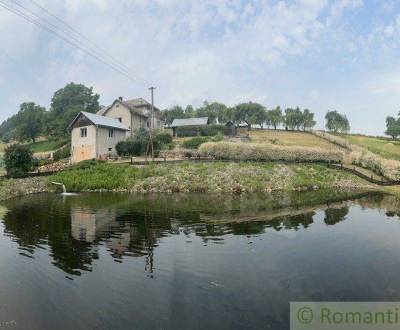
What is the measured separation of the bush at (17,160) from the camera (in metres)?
42.0

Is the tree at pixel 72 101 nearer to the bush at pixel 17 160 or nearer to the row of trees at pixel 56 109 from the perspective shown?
the row of trees at pixel 56 109

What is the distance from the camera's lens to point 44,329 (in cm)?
886

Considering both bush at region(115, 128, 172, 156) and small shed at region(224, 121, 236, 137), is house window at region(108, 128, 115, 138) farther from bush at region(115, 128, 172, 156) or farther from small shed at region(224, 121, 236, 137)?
small shed at region(224, 121, 236, 137)

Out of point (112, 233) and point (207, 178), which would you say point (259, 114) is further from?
point (112, 233)

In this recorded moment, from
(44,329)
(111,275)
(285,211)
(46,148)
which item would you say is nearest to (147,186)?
(285,211)

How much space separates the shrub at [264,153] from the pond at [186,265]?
79.1ft

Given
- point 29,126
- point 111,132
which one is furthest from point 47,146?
point 111,132

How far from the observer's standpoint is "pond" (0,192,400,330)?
31.9 ft

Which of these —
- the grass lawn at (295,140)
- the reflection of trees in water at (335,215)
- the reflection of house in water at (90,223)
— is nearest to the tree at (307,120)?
the grass lawn at (295,140)

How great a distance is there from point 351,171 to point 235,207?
26.8 meters

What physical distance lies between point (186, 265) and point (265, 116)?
98.8 meters
